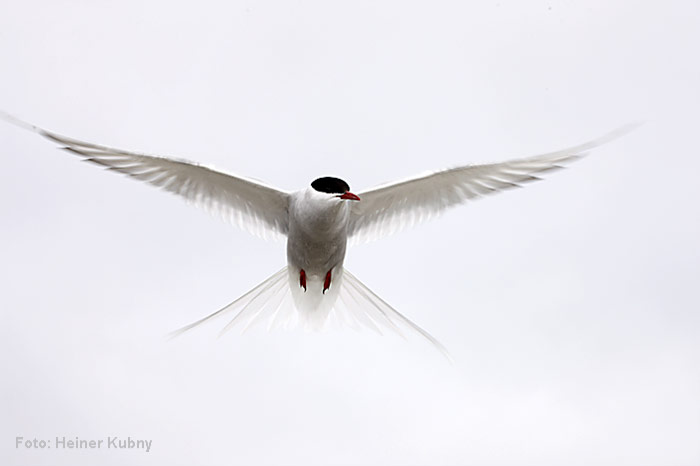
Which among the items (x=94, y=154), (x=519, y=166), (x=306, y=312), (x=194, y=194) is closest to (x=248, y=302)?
(x=306, y=312)

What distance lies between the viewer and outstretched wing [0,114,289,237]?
387 inches

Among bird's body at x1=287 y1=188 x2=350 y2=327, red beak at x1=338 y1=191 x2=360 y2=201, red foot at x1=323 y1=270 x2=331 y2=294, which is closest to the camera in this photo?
red beak at x1=338 y1=191 x2=360 y2=201

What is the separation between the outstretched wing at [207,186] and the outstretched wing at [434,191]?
105 centimetres

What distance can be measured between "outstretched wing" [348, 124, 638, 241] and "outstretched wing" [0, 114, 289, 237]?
3.44ft

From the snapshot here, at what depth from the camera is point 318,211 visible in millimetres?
9930

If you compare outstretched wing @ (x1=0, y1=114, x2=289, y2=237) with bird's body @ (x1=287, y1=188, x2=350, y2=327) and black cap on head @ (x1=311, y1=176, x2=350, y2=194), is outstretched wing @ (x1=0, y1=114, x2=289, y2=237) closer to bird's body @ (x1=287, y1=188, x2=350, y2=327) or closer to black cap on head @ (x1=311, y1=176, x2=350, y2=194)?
bird's body @ (x1=287, y1=188, x2=350, y2=327)

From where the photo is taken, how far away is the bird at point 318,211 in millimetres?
9977

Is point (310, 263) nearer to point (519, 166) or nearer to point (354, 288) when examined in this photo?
point (354, 288)

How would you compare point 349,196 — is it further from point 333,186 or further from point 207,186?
point 207,186

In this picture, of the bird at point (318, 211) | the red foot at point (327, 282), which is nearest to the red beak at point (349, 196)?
the bird at point (318, 211)

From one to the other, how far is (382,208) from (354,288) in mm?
1066

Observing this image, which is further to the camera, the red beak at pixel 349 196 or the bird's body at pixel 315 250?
the bird's body at pixel 315 250

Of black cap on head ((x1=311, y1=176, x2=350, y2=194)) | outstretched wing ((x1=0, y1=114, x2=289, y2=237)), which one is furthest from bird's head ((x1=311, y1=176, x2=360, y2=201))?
outstretched wing ((x1=0, y1=114, x2=289, y2=237))

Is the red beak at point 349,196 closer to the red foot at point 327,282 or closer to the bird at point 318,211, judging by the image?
the bird at point 318,211
